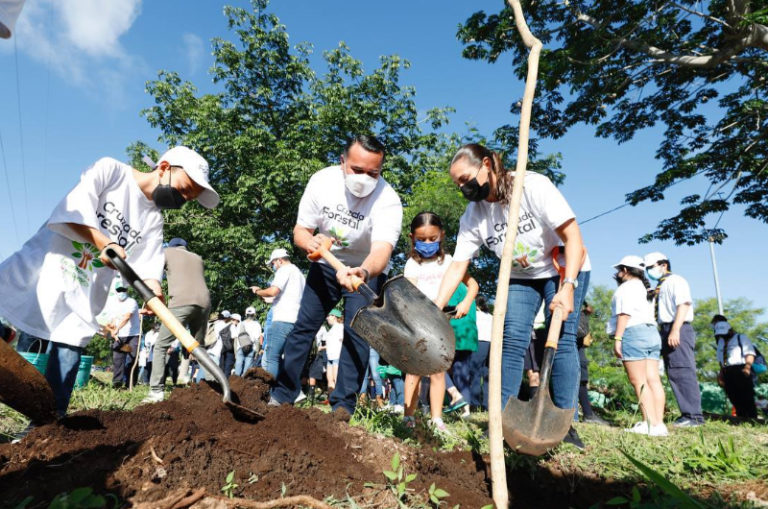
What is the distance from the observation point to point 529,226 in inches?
117

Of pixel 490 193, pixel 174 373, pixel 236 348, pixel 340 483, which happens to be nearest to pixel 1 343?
pixel 340 483

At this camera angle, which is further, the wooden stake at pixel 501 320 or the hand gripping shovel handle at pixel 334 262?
the hand gripping shovel handle at pixel 334 262

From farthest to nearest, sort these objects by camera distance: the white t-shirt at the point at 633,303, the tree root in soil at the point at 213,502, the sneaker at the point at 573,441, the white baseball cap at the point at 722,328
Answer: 1. the white baseball cap at the point at 722,328
2. the white t-shirt at the point at 633,303
3. the sneaker at the point at 573,441
4. the tree root in soil at the point at 213,502

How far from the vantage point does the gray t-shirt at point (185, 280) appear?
5.43 metres

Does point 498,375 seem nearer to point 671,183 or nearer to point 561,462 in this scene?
point 561,462

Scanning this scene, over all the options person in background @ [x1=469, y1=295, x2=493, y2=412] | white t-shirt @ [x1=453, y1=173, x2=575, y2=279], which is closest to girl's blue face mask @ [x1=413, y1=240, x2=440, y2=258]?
white t-shirt @ [x1=453, y1=173, x2=575, y2=279]

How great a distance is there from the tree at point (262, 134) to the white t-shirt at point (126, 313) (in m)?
6.50

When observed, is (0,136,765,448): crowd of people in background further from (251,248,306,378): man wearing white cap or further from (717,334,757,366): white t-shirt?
(717,334,757,366): white t-shirt

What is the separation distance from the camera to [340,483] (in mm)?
1853

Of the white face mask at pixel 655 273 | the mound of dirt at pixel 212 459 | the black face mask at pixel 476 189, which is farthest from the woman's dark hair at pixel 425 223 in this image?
the white face mask at pixel 655 273

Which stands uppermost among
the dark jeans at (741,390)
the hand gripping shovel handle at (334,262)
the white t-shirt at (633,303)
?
the white t-shirt at (633,303)

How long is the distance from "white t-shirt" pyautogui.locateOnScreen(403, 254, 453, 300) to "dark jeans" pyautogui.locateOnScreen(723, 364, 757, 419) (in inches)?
220

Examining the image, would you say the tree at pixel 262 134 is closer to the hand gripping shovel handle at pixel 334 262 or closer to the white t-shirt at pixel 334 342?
the white t-shirt at pixel 334 342

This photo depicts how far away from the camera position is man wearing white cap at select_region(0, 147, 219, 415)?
236 centimetres
